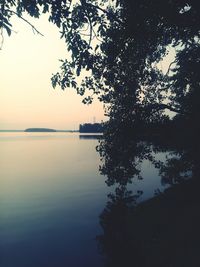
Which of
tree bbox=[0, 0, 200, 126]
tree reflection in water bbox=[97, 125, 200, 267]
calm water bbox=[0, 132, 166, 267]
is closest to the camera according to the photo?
tree bbox=[0, 0, 200, 126]

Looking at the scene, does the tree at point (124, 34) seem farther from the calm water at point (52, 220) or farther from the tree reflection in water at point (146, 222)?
the calm water at point (52, 220)

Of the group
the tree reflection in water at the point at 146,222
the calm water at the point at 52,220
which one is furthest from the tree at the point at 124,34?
the calm water at the point at 52,220

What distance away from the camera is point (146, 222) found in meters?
15.9

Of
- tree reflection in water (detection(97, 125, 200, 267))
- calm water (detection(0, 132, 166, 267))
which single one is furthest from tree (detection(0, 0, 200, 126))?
calm water (detection(0, 132, 166, 267))

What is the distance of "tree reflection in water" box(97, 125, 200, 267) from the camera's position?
11.6m

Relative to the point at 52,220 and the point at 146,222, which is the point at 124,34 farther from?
the point at 52,220

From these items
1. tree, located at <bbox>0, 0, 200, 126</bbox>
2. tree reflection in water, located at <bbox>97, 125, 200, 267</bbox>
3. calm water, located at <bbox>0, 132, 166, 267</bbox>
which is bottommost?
calm water, located at <bbox>0, 132, 166, 267</bbox>

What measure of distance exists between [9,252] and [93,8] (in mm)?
15866

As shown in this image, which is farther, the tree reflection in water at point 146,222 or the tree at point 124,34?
the tree reflection in water at point 146,222

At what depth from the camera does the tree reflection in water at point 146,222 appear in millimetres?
11586

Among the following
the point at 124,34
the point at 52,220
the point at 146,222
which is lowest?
the point at 52,220

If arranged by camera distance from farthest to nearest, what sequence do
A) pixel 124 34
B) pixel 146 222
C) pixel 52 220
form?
pixel 52 220, pixel 146 222, pixel 124 34

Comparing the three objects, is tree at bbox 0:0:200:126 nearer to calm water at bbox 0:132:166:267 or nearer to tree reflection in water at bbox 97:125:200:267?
tree reflection in water at bbox 97:125:200:267

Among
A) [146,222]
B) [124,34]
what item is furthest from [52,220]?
[124,34]
